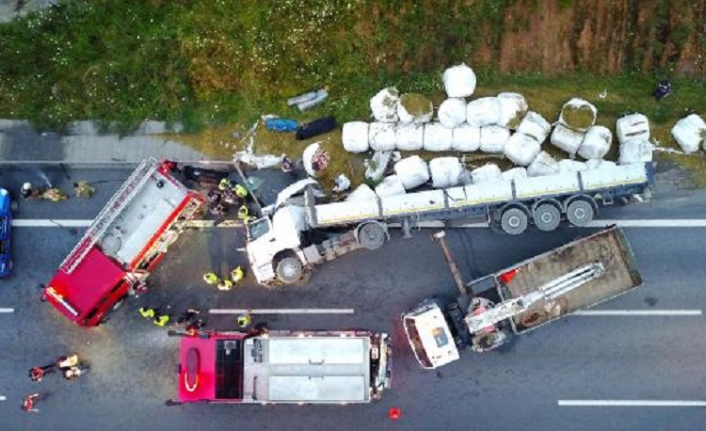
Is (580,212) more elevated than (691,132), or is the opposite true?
(691,132)

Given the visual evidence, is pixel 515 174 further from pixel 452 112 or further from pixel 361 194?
pixel 361 194

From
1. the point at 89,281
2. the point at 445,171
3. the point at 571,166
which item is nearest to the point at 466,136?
the point at 445,171

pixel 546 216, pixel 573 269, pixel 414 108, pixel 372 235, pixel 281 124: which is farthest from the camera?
pixel 281 124

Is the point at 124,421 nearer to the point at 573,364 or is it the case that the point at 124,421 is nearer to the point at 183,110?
the point at 183,110

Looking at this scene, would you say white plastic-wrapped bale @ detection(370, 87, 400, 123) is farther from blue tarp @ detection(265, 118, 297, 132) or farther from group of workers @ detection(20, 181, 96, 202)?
group of workers @ detection(20, 181, 96, 202)

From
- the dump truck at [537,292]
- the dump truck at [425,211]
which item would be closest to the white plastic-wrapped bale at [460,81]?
the dump truck at [425,211]

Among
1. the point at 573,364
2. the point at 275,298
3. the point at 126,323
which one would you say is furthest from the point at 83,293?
the point at 573,364
